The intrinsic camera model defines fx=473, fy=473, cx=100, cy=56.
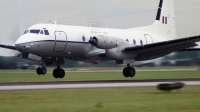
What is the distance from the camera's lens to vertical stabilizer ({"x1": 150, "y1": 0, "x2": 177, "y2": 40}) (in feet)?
146

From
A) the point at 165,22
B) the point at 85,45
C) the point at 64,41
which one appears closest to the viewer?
the point at 64,41

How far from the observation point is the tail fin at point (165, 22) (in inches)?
1748

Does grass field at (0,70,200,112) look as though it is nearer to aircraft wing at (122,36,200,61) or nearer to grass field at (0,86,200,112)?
grass field at (0,86,200,112)

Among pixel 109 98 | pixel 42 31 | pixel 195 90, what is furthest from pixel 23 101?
pixel 42 31

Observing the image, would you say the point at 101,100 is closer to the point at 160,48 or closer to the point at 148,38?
the point at 160,48

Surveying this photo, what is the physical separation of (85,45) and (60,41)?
2381mm

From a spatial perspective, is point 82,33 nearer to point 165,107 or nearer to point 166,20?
point 166,20

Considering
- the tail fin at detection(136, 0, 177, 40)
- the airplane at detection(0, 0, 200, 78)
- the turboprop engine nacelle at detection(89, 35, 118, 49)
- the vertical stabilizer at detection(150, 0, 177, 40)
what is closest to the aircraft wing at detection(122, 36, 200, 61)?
A: the airplane at detection(0, 0, 200, 78)

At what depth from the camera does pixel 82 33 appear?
36.5m

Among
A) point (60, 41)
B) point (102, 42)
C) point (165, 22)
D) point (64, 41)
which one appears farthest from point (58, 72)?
point (165, 22)

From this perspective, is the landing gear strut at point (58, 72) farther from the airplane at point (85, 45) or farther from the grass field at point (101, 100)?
the grass field at point (101, 100)

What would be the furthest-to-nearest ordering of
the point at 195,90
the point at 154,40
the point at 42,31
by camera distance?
the point at 154,40, the point at 42,31, the point at 195,90

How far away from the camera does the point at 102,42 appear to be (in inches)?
1375

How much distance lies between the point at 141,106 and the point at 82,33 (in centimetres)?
1887
